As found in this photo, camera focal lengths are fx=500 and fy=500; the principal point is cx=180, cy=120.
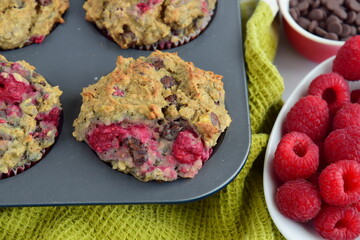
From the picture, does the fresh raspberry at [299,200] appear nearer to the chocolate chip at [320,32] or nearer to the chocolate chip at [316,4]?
the chocolate chip at [320,32]

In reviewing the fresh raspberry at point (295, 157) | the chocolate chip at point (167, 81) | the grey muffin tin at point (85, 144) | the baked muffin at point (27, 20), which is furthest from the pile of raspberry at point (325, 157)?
the baked muffin at point (27, 20)

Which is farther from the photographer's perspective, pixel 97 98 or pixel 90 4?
pixel 90 4

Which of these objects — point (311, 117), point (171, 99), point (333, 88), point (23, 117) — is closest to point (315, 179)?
point (311, 117)

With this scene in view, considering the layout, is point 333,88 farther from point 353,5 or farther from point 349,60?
point 353,5

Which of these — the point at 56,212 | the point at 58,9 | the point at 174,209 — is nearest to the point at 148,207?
the point at 174,209

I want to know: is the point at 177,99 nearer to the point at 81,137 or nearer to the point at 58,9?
the point at 81,137

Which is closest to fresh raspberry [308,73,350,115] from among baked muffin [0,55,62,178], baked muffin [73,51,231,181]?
baked muffin [73,51,231,181]
